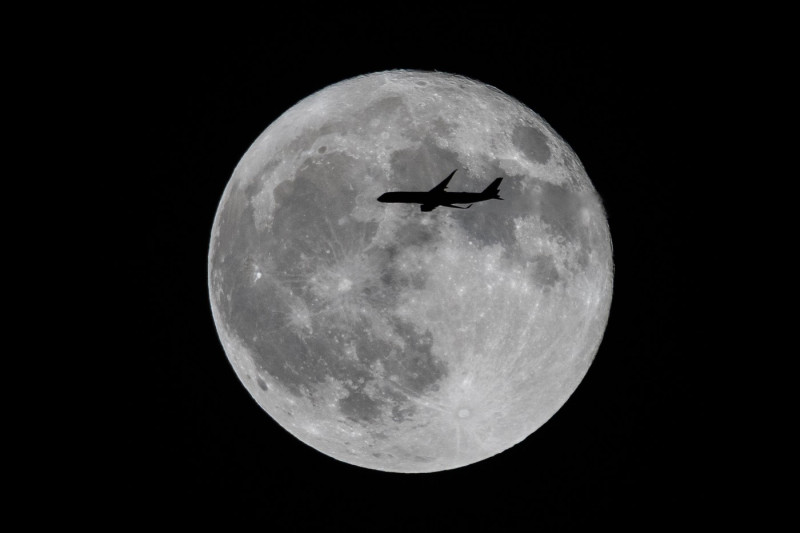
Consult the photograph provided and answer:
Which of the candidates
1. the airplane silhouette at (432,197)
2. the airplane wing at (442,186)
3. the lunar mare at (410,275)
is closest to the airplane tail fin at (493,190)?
the lunar mare at (410,275)

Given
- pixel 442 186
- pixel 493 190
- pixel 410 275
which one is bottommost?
pixel 410 275

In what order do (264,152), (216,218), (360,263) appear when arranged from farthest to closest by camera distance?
(216,218) < (264,152) < (360,263)

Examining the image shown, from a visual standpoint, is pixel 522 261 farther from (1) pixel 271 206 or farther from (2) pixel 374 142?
(1) pixel 271 206

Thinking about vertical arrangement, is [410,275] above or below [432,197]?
below

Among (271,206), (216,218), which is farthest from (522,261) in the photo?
(216,218)

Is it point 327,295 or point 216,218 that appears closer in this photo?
point 327,295

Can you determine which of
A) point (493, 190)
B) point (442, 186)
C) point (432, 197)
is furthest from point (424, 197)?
point (493, 190)

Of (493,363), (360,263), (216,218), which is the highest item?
(216,218)

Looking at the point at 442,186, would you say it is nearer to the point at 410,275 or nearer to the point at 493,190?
the point at 493,190
